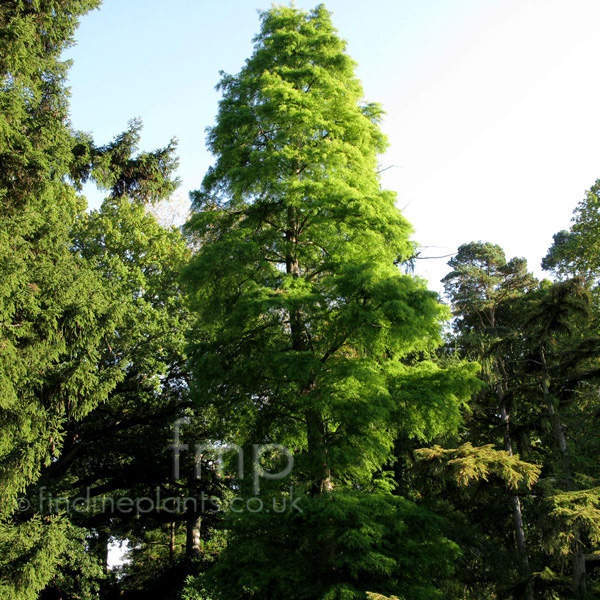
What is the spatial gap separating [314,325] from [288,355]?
37.9 inches

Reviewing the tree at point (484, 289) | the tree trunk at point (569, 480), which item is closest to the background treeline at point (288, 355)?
the tree trunk at point (569, 480)

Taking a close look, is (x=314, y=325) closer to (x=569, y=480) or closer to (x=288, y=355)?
(x=288, y=355)

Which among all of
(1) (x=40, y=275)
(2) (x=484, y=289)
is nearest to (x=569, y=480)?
(1) (x=40, y=275)

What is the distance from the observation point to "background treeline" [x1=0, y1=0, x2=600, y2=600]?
7477mm

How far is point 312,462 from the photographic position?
25.7 feet

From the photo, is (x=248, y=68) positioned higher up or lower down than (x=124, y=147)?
higher up

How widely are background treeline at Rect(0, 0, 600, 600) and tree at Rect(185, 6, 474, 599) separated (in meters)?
0.04

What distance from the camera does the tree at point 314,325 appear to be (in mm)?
7297

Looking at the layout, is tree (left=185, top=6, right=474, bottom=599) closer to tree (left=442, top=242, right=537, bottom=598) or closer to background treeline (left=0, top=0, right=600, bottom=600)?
background treeline (left=0, top=0, right=600, bottom=600)

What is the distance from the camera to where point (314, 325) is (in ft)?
28.6

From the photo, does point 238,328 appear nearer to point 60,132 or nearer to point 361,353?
point 361,353

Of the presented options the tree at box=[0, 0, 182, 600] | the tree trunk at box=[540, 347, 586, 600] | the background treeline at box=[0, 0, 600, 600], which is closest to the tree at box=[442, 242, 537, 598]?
the background treeline at box=[0, 0, 600, 600]

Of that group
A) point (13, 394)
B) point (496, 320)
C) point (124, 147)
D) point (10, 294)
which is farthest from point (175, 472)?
point (496, 320)

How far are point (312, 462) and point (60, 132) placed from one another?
8246 millimetres
